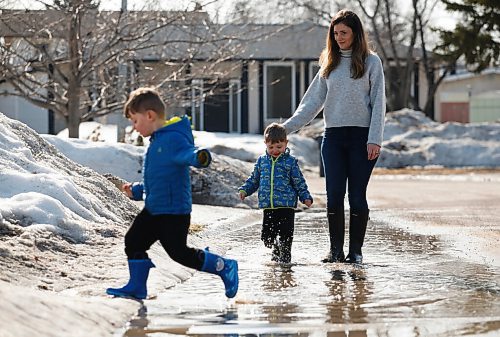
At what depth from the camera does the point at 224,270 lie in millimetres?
6418

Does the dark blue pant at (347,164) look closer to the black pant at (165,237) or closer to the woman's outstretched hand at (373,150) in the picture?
the woman's outstretched hand at (373,150)

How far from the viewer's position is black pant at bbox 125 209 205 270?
6.37m

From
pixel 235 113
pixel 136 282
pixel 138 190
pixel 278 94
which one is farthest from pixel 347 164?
pixel 278 94

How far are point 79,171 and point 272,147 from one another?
1846mm

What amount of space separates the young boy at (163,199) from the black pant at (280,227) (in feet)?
7.13

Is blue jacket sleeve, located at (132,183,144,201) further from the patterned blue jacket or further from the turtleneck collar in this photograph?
the turtleneck collar

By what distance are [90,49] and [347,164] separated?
395 inches

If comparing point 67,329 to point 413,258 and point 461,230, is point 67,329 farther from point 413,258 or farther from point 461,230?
point 461,230

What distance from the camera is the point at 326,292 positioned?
6.67 metres

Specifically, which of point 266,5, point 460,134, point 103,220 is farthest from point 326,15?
point 103,220

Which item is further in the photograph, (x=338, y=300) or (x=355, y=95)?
(x=355, y=95)

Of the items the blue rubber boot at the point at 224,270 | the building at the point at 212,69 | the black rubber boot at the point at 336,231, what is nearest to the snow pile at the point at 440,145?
the building at the point at 212,69

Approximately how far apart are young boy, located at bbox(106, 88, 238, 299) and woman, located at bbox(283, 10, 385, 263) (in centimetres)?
211

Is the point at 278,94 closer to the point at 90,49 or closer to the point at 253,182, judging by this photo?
the point at 90,49
